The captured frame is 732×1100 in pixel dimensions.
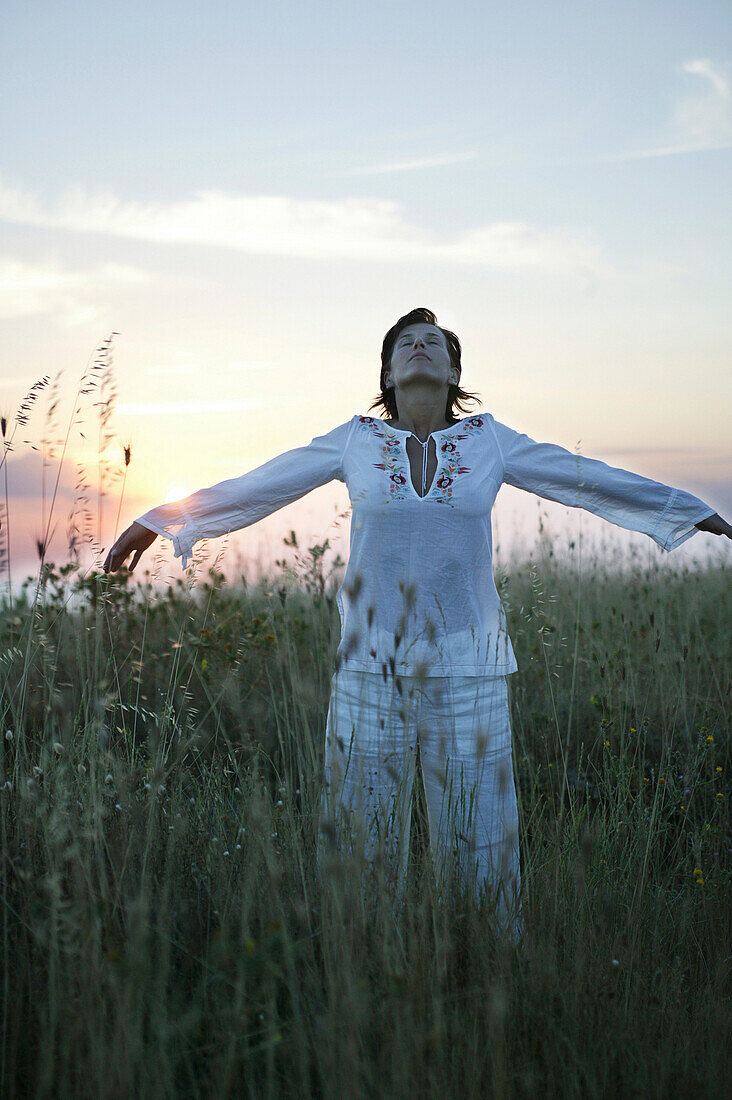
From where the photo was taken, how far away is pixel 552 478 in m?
2.77

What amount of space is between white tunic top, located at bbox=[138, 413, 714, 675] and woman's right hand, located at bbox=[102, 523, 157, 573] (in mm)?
33

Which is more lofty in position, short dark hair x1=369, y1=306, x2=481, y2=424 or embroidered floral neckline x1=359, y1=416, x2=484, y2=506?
short dark hair x1=369, y1=306, x2=481, y2=424

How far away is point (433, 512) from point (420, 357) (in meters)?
0.54

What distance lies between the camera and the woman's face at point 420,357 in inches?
109

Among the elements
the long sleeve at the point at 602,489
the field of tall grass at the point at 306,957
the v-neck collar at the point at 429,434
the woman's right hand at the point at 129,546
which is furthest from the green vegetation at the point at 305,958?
the v-neck collar at the point at 429,434

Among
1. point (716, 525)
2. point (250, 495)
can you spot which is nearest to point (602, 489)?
point (716, 525)

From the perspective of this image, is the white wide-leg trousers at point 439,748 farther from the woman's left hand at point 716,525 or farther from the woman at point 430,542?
the woman's left hand at point 716,525

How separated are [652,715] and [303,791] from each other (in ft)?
7.69

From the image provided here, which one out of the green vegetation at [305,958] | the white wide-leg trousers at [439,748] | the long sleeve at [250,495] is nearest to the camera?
the green vegetation at [305,958]

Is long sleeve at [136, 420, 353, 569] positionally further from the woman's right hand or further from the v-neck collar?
the v-neck collar

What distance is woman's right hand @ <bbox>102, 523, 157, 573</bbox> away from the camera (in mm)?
2555

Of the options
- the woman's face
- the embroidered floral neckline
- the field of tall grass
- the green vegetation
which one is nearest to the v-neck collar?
the embroidered floral neckline

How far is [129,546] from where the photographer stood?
2.63 metres

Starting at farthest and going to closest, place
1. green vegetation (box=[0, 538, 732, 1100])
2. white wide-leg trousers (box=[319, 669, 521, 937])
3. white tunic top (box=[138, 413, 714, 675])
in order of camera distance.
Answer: white tunic top (box=[138, 413, 714, 675])
white wide-leg trousers (box=[319, 669, 521, 937])
green vegetation (box=[0, 538, 732, 1100])
